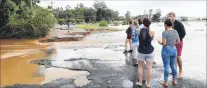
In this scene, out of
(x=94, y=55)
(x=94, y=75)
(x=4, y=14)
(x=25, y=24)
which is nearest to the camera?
(x=94, y=75)

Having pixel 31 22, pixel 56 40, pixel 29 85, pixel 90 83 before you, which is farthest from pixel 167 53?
pixel 31 22

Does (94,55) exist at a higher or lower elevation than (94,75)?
lower

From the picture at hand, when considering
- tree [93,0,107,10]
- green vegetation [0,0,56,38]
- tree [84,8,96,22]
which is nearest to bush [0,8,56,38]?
green vegetation [0,0,56,38]

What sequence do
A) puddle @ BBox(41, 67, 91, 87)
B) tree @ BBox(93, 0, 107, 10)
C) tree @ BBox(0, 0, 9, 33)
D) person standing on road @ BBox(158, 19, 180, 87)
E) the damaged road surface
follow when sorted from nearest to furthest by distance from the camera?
person standing on road @ BBox(158, 19, 180, 87), the damaged road surface, puddle @ BBox(41, 67, 91, 87), tree @ BBox(0, 0, 9, 33), tree @ BBox(93, 0, 107, 10)

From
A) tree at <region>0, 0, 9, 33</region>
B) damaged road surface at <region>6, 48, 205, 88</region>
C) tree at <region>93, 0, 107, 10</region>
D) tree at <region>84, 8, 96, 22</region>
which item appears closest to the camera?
damaged road surface at <region>6, 48, 205, 88</region>

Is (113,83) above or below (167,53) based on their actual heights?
below

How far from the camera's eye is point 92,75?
29.5ft

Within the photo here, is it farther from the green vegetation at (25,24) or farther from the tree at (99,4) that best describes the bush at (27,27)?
the tree at (99,4)

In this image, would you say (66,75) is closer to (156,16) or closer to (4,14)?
(4,14)

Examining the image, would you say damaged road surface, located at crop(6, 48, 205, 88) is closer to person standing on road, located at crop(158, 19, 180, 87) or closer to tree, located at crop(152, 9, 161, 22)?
person standing on road, located at crop(158, 19, 180, 87)

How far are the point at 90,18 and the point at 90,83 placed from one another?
61.0m

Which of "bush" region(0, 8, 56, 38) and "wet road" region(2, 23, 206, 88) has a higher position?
"bush" region(0, 8, 56, 38)

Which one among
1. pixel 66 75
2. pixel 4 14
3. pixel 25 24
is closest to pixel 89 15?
pixel 4 14

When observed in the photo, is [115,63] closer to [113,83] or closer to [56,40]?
A: [113,83]
